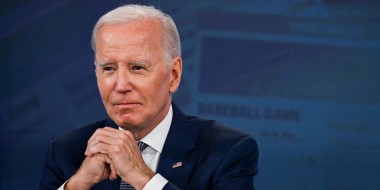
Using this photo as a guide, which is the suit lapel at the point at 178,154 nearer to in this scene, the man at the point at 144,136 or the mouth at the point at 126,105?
the man at the point at 144,136

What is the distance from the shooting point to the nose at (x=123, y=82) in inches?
89.9

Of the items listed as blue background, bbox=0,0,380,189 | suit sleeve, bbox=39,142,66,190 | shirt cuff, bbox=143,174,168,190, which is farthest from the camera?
blue background, bbox=0,0,380,189

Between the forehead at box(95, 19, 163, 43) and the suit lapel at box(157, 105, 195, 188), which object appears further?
the suit lapel at box(157, 105, 195, 188)

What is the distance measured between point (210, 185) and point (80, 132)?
1.94 feet

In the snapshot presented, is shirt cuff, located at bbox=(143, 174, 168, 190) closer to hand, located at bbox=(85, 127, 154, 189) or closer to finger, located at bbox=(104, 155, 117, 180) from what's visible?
hand, located at bbox=(85, 127, 154, 189)

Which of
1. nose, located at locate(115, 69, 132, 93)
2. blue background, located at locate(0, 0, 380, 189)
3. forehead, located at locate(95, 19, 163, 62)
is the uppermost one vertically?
forehead, located at locate(95, 19, 163, 62)

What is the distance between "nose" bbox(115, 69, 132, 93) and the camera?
7.49ft

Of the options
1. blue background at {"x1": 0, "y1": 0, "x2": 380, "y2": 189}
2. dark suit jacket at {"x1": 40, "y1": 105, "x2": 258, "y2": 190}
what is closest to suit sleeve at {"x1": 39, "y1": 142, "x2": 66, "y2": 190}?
dark suit jacket at {"x1": 40, "y1": 105, "x2": 258, "y2": 190}

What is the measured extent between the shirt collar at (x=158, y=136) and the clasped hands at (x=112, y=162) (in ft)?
0.56

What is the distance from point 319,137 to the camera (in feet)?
14.5

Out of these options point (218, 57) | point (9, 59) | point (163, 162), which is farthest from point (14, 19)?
point (163, 162)

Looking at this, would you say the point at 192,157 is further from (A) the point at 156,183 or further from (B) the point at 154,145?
(A) the point at 156,183

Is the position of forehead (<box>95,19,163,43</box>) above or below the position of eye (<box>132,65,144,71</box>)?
above

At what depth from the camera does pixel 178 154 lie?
249cm
